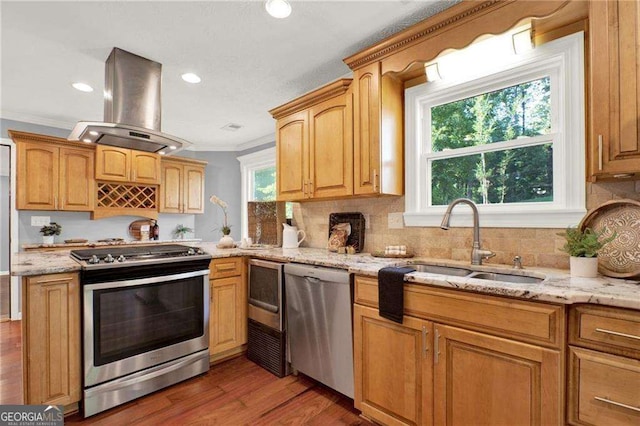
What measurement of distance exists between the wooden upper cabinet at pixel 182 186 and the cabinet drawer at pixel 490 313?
14.6 ft

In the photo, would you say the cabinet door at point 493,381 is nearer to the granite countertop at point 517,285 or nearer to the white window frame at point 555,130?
the granite countertop at point 517,285

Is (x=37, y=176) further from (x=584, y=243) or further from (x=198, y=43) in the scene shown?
(x=584, y=243)

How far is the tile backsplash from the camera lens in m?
1.62

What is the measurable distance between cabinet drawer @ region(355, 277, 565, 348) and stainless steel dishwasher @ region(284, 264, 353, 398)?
502mm

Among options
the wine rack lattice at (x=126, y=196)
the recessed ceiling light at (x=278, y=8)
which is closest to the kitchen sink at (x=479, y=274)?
the recessed ceiling light at (x=278, y=8)

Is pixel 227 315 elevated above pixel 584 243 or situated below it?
below

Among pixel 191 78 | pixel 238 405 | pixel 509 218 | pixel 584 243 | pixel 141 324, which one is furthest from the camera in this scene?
pixel 191 78

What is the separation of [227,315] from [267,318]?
41 cm

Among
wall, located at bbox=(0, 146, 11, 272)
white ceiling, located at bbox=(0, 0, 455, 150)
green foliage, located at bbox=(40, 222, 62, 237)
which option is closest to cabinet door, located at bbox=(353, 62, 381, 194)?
white ceiling, located at bbox=(0, 0, 455, 150)

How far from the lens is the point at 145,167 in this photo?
456cm

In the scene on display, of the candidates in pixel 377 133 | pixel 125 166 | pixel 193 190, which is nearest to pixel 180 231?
pixel 193 190

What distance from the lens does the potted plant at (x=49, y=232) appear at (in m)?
3.83

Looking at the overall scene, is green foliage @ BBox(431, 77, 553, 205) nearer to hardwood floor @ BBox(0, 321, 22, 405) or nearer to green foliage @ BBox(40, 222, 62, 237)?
hardwood floor @ BBox(0, 321, 22, 405)

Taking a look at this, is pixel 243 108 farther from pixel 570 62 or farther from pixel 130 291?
pixel 570 62
